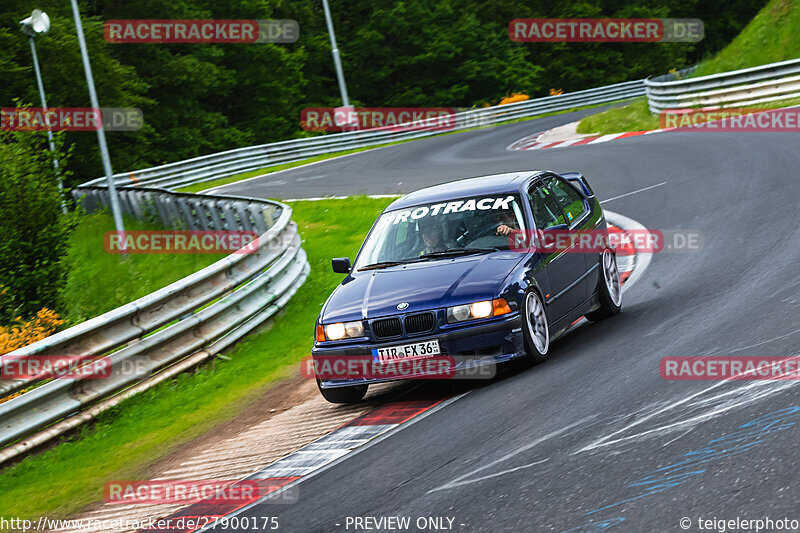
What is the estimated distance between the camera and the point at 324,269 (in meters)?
14.7

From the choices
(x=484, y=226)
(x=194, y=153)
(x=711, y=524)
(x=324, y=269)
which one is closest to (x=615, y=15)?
(x=194, y=153)

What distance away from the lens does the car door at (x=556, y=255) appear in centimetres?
855

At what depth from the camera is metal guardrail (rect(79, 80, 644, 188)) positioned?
36.4 m

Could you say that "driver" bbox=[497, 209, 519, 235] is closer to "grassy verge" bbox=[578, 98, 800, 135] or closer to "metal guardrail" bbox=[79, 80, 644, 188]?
"grassy verge" bbox=[578, 98, 800, 135]

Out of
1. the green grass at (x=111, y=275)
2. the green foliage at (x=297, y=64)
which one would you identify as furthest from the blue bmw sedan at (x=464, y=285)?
the green foliage at (x=297, y=64)

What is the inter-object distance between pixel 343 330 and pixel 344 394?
53 centimetres

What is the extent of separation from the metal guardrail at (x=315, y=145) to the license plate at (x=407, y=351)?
26.1 metres

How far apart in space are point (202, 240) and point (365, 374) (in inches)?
474

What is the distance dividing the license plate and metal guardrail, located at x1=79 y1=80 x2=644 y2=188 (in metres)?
26.1

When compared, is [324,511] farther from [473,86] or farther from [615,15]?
[615,15]

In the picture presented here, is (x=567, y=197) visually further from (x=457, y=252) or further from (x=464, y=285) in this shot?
(x=464, y=285)

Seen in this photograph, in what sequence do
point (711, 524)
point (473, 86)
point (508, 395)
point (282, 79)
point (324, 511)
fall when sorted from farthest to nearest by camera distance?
point (473, 86) < point (282, 79) < point (508, 395) < point (324, 511) < point (711, 524)

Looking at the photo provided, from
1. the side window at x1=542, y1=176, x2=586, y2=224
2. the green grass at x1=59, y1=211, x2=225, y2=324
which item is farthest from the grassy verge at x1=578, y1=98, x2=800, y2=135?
the side window at x1=542, y1=176, x2=586, y2=224

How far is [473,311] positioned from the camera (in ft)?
25.2
